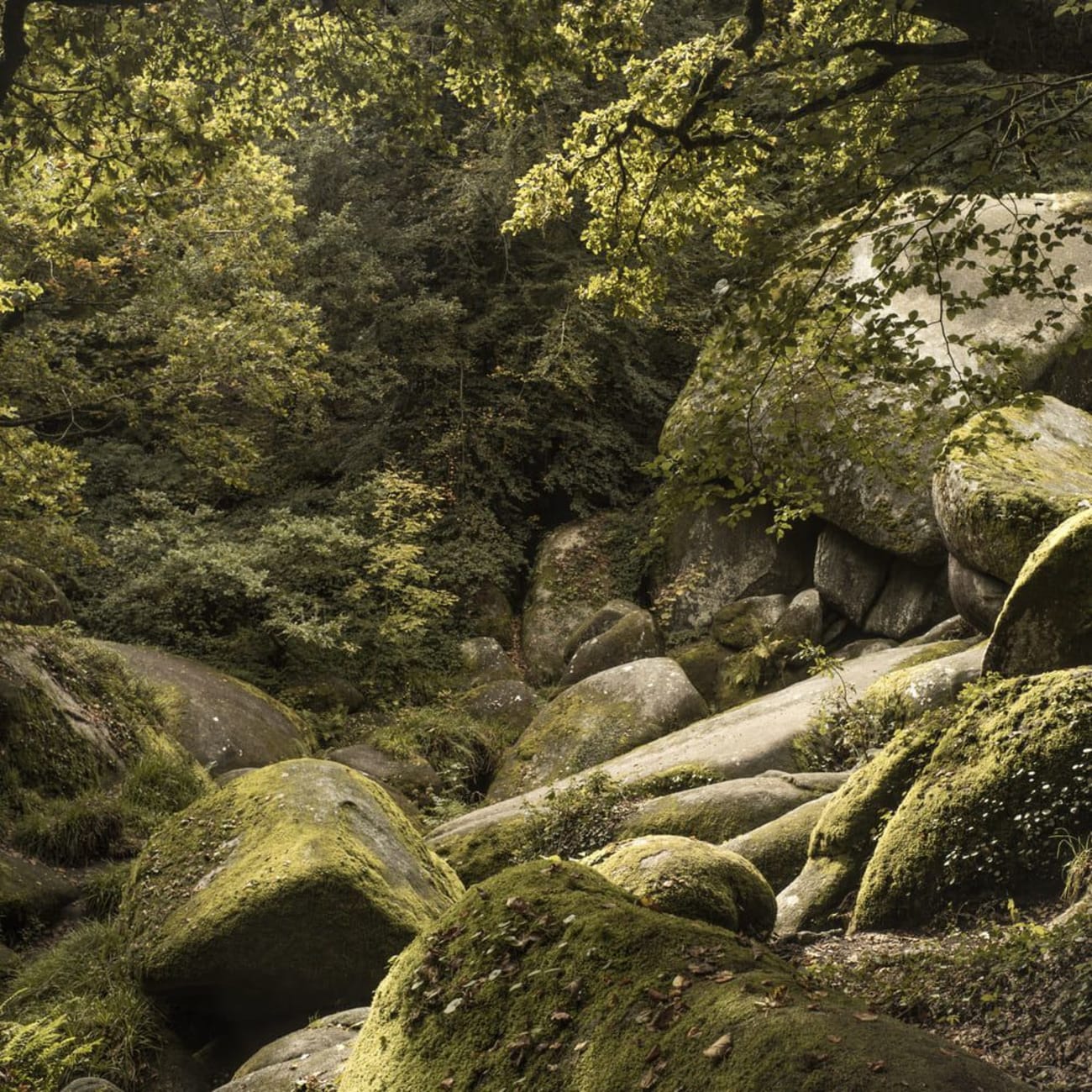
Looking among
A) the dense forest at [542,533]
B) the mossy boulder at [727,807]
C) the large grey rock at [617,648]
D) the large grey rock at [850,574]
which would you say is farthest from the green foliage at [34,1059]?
the large grey rock at [850,574]

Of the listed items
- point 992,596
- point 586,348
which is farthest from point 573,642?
point 992,596

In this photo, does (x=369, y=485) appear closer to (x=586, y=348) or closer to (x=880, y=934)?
(x=586, y=348)

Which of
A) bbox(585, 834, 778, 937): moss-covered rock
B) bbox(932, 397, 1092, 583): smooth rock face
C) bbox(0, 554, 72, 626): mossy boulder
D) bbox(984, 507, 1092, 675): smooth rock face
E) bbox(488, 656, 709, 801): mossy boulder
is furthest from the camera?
bbox(488, 656, 709, 801): mossy boulder

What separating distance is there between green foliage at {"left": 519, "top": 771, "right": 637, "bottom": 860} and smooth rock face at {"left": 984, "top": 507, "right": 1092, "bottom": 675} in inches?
136

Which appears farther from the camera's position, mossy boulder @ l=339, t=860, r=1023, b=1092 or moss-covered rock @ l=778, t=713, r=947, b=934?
moss-covered rock @ l=778, t=713, r=947, b=934

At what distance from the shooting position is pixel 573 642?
16438mm

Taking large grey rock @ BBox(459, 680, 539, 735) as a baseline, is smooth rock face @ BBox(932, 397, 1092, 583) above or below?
above

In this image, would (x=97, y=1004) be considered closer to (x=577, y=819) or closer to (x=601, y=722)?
(x=577, y=819)

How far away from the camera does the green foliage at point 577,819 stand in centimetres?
885

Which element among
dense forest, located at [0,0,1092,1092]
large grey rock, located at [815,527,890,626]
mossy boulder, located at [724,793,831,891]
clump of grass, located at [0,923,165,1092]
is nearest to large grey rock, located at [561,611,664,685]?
dense forest, located at [0,0,1092,1092]

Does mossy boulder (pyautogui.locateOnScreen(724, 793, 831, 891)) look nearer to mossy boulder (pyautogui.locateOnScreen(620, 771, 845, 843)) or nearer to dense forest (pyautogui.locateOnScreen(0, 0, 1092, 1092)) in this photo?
dense forest (pyautogui.locateOnScreen(0, 0, 1092, 1092))

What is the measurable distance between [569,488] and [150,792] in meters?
10.5

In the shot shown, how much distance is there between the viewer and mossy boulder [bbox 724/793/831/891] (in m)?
7.18

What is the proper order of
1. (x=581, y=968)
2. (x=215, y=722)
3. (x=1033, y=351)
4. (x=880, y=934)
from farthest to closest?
(x=1033, y=351) < (x=215, y=722) < (x=880, y=934) < (x=581, y=968)
